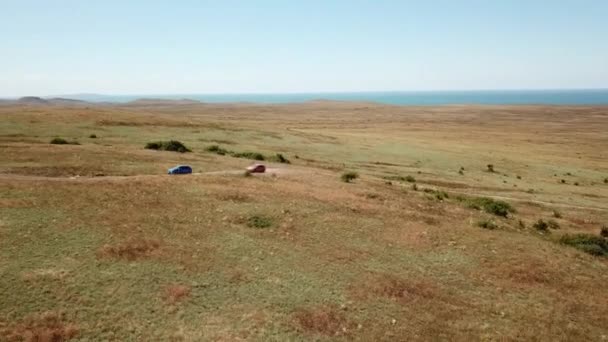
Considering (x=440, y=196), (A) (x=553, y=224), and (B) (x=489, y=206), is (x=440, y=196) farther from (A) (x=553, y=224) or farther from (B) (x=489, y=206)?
(A) (x=553, y=224)

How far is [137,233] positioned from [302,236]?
25.6 ft

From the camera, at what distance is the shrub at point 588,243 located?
2655 centimetres

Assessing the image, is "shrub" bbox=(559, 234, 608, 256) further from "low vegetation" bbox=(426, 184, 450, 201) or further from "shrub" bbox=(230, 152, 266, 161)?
"shrub" bbox=(230, 152, 266, 161)

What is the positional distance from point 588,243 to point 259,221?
61.2 feet

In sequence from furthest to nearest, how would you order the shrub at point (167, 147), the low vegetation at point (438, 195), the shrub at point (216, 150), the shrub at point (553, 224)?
the shrub at point (216, 150) < the shrub at point (167, 147) < the low vegetation at point (438, 195) < the shrub at point (553, 224)

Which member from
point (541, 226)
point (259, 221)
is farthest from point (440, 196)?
point (259, 221)

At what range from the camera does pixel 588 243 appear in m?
27.4

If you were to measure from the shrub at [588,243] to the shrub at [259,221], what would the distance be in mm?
17069

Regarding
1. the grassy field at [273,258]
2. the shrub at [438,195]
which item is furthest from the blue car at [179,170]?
the shrub at [438,195]

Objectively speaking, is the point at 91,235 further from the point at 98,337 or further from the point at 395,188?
the point at 395,188

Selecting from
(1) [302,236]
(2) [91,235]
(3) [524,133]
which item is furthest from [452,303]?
(3) [524,133]

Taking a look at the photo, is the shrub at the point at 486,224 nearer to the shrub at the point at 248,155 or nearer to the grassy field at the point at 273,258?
the grassy field at the point at 273,258

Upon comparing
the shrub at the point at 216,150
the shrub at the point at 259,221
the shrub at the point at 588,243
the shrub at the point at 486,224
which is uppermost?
the shrub at the point at 216,150

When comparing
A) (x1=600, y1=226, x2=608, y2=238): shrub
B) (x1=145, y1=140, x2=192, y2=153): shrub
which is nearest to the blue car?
(x1=145, y1=140, x2=192, y2=153): shrub
